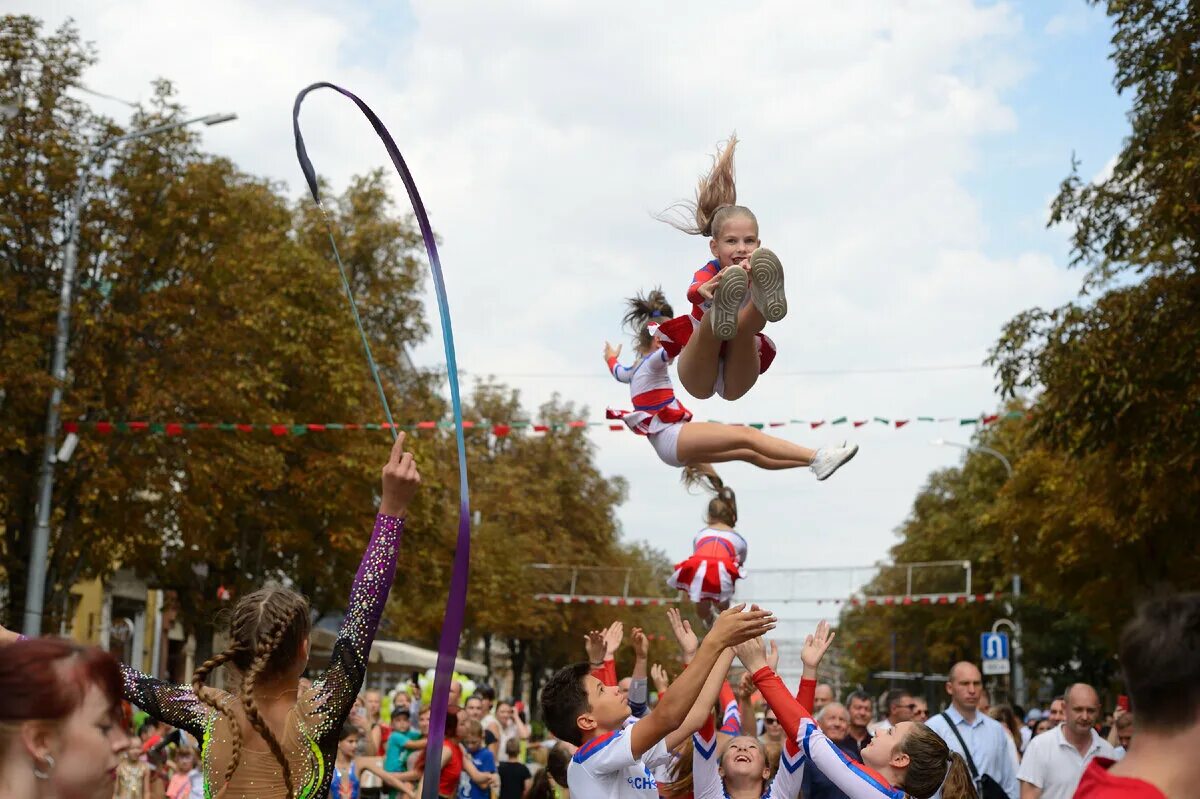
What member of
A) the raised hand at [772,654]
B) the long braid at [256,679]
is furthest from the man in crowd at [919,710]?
the long braid at [256,679]

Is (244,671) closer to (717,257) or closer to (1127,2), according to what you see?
(717,257)

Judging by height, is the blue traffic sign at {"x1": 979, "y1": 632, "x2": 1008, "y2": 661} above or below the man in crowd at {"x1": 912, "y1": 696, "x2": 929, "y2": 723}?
above

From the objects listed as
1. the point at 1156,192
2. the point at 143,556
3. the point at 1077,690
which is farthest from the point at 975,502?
the point at 1077,690

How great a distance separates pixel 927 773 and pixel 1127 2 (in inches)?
538

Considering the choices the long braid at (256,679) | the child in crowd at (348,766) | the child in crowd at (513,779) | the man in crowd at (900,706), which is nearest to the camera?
the long braid at (256,679)

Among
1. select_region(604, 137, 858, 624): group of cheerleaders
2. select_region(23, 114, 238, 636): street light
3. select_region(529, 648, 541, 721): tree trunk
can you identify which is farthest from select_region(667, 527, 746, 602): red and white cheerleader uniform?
select_region(529, 648, 541, 721): tree trunk

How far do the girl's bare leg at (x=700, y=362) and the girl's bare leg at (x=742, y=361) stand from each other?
6cm

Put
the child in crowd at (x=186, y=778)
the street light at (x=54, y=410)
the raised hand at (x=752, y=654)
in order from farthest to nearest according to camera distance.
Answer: the street light at (x=54, y=410) < the child in crowd at (x=186, y=778) < the raised hand at (x=752, y=654)

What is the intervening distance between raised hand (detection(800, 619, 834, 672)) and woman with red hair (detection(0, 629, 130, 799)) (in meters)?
3.32

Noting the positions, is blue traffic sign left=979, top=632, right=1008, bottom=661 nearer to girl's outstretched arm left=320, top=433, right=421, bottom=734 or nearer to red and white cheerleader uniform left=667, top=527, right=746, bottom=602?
red and white cheerleader uniform left=667, top=527, right=746, bottom=602

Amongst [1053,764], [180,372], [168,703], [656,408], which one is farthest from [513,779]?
[180,372]

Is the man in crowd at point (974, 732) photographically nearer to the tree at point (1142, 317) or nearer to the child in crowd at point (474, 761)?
the child in crowd at point (474, 761)

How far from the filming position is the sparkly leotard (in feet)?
12.5

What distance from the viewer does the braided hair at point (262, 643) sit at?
3676 mm
